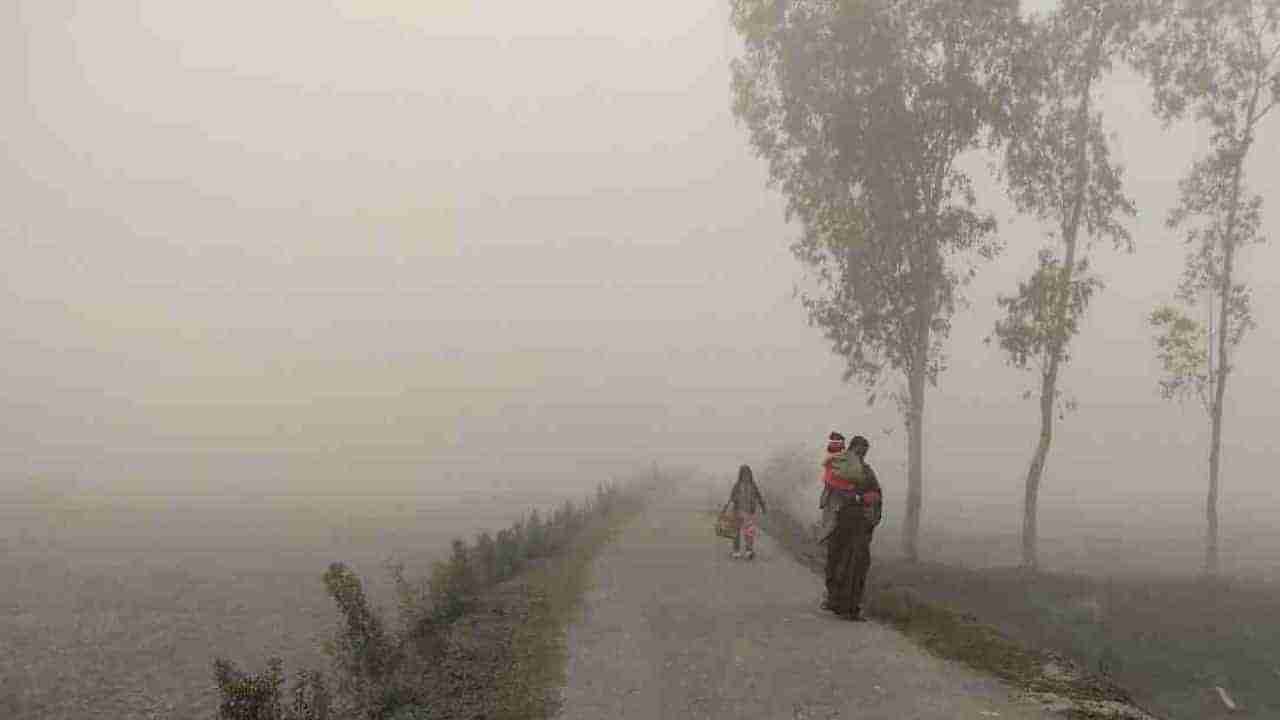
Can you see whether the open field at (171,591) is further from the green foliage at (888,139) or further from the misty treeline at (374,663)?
the green foliage at (888,139)

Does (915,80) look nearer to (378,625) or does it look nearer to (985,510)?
(378,625)

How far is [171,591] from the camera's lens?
101 ft

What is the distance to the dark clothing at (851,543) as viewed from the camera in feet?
55.1

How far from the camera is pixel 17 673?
19.9 metres

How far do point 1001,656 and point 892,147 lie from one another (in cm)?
1907

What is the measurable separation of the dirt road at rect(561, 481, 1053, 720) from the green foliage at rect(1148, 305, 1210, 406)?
16127 millimetres

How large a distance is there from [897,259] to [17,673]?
26145mm

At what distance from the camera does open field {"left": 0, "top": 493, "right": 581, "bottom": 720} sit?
1906cm

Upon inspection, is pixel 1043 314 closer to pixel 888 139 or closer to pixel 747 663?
pixel 888 139

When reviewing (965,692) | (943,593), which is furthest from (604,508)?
(965,692)

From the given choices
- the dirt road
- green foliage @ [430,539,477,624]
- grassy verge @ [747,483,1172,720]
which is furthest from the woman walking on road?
green foliage @ [430,539,477,624]

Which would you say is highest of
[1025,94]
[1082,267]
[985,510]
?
[1025,94]

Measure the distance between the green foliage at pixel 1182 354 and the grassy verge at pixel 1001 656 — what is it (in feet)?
47.3

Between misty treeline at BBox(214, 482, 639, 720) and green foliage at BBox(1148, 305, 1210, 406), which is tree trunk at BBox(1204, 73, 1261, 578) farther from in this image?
misty treeline at BBox(214, 482, 639, 720)
